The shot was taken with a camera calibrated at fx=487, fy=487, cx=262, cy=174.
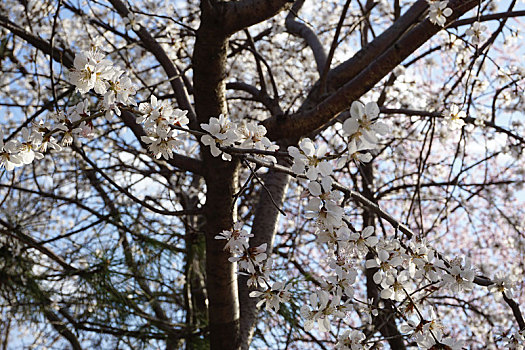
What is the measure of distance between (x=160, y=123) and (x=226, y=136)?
0.12 metres

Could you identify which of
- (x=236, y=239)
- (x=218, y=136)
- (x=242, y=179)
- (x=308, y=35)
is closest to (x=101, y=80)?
(x=218, y=136)

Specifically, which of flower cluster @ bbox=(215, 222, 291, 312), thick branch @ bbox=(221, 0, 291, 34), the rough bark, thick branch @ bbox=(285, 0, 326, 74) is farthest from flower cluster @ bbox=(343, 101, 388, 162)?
thick branch @ bbox=(285, 0, 326, 74)

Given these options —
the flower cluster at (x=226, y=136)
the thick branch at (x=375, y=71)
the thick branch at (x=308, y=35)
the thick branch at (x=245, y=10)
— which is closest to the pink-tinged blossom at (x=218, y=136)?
the flower cluster at (x=226, y=136)

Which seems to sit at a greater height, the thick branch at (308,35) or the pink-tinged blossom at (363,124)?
the thick branch at (308,35)

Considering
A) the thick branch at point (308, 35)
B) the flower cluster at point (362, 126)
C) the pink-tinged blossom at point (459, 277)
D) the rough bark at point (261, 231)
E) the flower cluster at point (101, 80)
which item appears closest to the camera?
the flower cluster at point (362, 126)

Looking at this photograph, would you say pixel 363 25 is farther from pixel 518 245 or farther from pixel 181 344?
pixel 181 344

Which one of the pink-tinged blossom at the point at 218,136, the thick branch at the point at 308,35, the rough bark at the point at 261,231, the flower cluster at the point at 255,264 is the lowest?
the flower cluster at the point at 255,264

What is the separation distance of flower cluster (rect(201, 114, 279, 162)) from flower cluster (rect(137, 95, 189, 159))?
48 mm

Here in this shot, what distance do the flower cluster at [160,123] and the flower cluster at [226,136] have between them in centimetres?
5

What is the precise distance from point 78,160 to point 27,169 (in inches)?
30.7

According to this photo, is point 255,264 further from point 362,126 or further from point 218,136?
point 362,126

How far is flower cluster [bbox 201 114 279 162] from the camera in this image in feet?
2.89

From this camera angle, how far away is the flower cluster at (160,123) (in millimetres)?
864

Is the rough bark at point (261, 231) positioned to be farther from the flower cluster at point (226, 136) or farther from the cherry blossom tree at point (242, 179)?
the flower cluster at point (226, 136)
